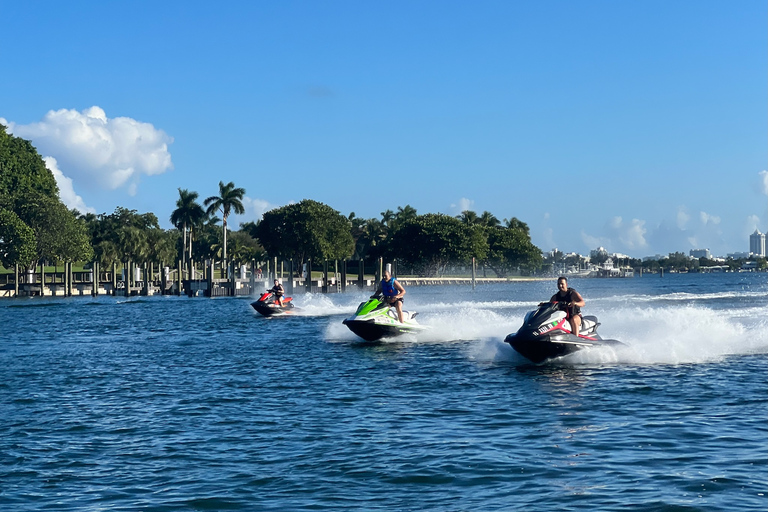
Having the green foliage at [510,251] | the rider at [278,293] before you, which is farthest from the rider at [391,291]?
the green foliage at [510,251]

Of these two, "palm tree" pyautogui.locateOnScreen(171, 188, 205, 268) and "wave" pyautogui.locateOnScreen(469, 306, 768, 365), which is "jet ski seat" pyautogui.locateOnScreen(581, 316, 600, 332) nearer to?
"wave" pyautogui.locateOnScreen(469, 306, 768, 365)

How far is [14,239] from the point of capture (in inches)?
3351

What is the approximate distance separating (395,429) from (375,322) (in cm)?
1404

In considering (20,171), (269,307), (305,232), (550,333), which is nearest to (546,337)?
(550,333)

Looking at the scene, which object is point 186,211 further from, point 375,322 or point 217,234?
point 375,322

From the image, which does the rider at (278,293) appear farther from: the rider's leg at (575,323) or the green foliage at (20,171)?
the green foliage at (20,171)

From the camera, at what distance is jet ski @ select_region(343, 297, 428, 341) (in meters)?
27.5

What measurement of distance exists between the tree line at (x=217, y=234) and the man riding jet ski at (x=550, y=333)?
7465 centimetres

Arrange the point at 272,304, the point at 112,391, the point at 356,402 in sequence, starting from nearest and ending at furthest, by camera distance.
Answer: the point at 356,402 < the point at 112,391 < the point at 272,304

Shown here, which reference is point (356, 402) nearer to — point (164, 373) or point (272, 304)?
point (164, 373)

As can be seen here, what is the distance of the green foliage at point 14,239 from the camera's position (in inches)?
3337

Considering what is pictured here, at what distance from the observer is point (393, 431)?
43.8ft

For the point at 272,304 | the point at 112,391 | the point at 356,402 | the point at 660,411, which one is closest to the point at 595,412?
the point at 660,411

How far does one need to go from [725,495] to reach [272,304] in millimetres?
39074
